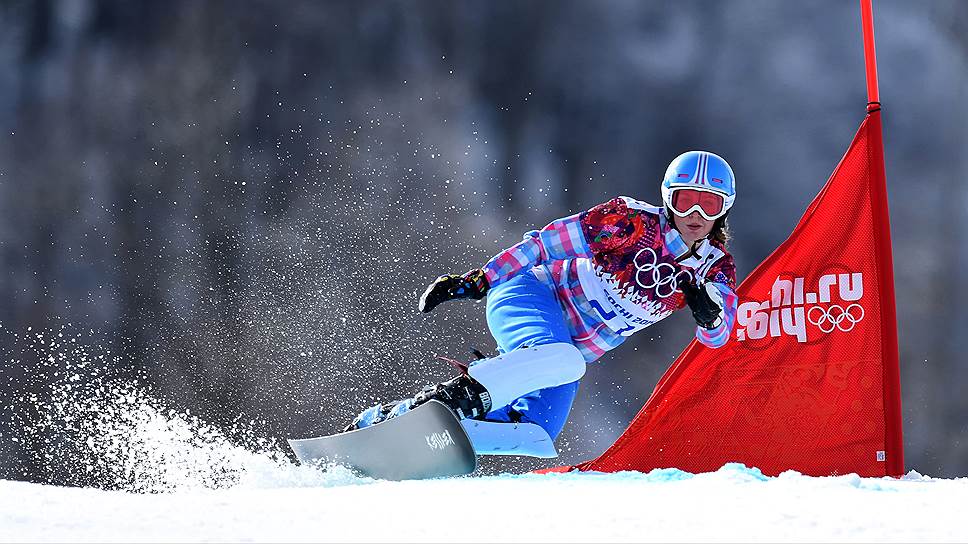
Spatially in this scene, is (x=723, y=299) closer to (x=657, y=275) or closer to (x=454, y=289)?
(x=657, y=275)

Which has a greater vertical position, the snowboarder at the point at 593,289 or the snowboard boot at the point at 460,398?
the snowboarder at the point at 593,289

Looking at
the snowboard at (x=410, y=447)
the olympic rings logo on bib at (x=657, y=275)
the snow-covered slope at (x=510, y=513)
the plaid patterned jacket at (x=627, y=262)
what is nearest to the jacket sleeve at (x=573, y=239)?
the plaid patterned jacket at (x=627, y=262)

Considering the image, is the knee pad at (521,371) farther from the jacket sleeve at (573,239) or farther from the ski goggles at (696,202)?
the ski goggles at (696,202)

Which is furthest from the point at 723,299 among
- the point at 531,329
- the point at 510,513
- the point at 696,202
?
the point at 510,513

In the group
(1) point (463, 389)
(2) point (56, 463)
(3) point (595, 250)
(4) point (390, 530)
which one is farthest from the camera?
(2) point (56, 463)

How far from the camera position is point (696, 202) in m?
4.64

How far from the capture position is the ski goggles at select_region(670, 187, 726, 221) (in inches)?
183

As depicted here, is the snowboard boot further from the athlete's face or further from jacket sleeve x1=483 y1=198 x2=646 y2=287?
the athlete's face

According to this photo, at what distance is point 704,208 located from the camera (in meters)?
4.64

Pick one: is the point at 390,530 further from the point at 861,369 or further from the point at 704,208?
the point at 861,369

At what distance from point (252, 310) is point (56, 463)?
12444 millimetres

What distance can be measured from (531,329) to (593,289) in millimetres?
409

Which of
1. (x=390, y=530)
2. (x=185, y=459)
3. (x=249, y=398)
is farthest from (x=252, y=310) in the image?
(x=390, y=530)

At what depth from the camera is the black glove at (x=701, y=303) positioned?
4500mm
